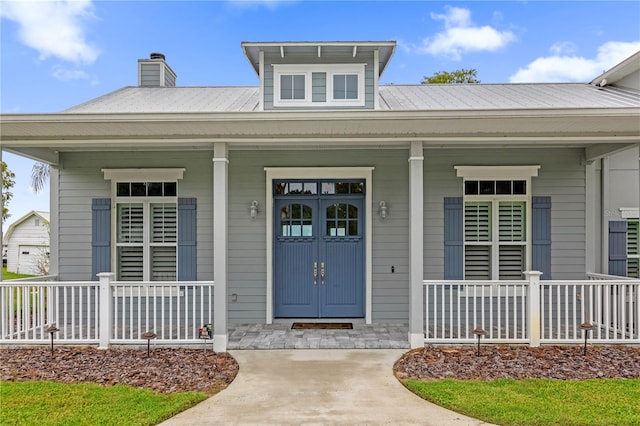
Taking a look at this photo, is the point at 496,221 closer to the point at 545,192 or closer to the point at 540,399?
the point at 545,192

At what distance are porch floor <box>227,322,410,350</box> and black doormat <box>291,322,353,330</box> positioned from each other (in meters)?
0.10

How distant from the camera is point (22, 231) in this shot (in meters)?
23.2

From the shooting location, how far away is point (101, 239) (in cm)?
662

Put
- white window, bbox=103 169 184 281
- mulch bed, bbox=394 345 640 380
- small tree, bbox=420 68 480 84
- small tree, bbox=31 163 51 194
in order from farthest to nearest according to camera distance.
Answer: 1. small tree, bbox=31 163 51 194
2. small tree, bbox=420 68 480 84
3. white window, bbox=103 169 184 281
4. mulch bed, bbox=394 345 640 380

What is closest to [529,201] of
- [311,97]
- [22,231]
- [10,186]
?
[311,97]

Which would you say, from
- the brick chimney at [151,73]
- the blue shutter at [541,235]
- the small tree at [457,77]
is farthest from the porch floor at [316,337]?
the small tree at [457,77]

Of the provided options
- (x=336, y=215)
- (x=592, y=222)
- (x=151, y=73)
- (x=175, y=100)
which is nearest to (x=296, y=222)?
(x=336, y=215)

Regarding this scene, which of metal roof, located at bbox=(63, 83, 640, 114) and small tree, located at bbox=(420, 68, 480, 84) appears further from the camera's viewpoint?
small tree, located at bbox=(420, 68, 480, 84)

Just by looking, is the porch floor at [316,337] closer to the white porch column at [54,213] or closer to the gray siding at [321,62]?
the white porch column at [54,213]

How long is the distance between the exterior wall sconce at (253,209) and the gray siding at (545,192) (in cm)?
272

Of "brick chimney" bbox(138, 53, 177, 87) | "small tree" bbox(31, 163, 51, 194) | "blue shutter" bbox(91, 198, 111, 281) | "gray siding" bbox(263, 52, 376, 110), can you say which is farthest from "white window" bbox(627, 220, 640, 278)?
"small tree" bbox(31, 163, 51, 194)

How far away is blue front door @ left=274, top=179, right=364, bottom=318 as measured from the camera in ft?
21.8

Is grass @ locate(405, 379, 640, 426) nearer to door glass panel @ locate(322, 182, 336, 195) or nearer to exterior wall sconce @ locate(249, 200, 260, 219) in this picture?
door glass panel @ locate(322, 182, 336, 195)

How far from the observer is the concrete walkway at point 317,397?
3439mm
